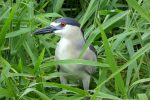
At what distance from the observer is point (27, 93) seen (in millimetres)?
3355

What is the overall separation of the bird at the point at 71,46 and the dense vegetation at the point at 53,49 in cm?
8

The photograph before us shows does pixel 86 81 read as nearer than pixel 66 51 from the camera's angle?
No

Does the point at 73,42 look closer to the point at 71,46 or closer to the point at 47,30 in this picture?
the point at 71,46

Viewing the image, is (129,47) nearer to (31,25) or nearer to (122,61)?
(122,61)

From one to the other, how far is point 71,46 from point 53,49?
1.38ft

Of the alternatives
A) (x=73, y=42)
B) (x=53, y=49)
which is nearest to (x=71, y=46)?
(x=73, y=42)

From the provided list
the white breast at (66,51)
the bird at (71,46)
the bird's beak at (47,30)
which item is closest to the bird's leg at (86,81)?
the bird at (71,46)

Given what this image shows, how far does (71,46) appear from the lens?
12.4 feet

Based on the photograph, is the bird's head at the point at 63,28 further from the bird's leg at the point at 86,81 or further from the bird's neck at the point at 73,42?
the bird's leg at the point at 86,81

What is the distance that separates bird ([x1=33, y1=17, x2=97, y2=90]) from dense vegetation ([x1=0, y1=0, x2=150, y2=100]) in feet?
0.26

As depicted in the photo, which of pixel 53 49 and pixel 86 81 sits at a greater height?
pixel 53 49

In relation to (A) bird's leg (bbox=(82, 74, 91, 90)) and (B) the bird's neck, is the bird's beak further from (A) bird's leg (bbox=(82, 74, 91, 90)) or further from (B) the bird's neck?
(A) bird's leg (bbox=(82, 74, 91, 90))

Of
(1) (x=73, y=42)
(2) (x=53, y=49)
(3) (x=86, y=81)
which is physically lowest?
(3) (x=86, y=81)

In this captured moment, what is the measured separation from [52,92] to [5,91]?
16.7 inches
